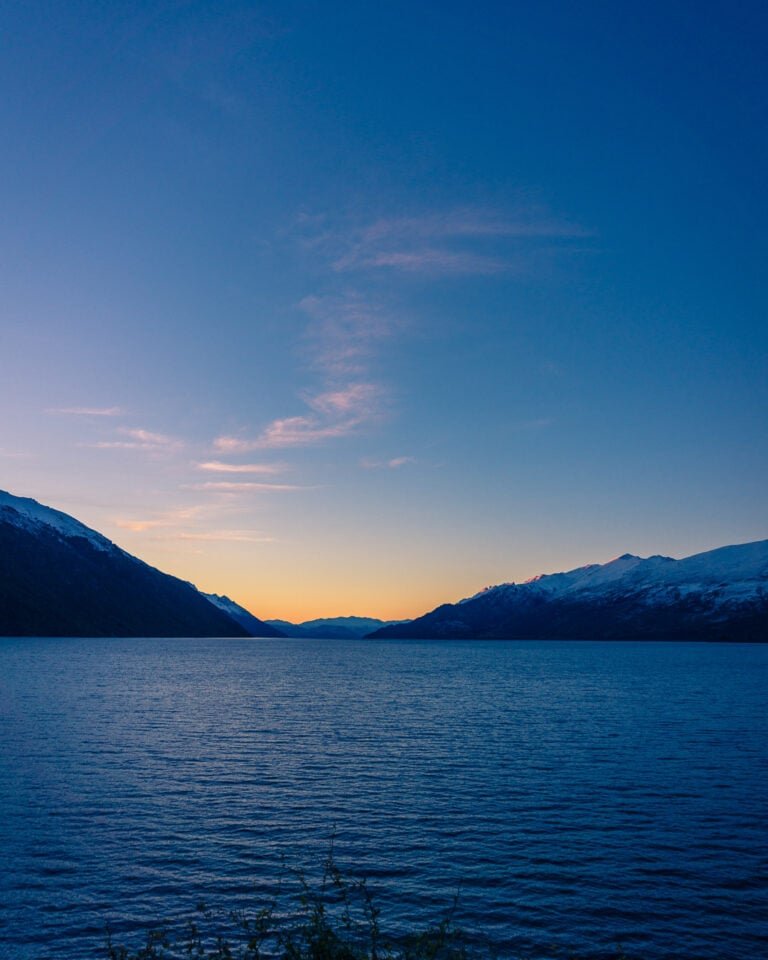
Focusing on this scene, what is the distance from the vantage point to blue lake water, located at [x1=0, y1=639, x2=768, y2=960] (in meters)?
29.2

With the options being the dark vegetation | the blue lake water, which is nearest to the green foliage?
the dark vegetation

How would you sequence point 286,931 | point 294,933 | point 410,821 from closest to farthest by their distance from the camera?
point 294,933, point 286,931, point 410,821

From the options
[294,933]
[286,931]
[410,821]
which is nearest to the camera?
[294,933]

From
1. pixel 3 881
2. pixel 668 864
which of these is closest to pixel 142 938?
pixel 3 881

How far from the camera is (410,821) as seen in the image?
4212cm

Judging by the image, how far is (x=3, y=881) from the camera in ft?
105

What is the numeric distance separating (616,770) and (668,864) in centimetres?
2402

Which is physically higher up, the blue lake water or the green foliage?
the green foliage

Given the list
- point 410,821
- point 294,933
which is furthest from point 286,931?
point 410,821

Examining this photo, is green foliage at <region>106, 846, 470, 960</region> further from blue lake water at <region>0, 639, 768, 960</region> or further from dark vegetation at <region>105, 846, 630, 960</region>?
blue lake water at <region>0, 639, 768, 960</region>

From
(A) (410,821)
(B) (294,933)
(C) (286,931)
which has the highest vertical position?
(B) (294,933)

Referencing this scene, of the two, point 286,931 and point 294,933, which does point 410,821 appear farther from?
point 294,933

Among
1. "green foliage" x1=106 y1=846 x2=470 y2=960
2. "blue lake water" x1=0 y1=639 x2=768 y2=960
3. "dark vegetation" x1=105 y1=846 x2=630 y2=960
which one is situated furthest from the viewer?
"blue lake water" x1=0 y1=639 x2=768 y2=960

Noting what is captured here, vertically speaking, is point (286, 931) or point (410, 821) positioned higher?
point (286, 931)
